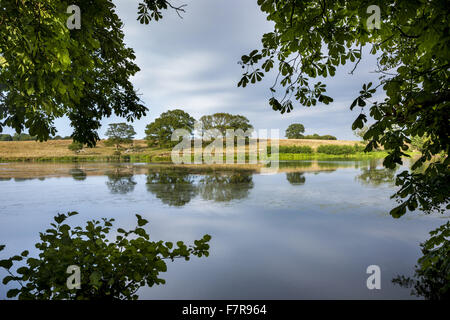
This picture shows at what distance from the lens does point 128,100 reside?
18.7 feet

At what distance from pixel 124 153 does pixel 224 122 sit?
28.2 m

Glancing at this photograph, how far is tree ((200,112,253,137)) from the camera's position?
68.9 metres

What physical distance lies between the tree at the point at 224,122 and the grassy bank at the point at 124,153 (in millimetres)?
16294

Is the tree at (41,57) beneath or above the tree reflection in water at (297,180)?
above

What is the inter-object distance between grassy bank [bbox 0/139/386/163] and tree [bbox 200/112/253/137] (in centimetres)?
1629

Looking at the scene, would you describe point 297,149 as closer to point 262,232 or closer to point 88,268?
point 262,232

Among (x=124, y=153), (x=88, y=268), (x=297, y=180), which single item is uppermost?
(x=124, y=153)

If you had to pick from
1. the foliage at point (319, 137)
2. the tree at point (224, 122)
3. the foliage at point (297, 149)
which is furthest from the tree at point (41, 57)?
the foliage at point (319, 137)

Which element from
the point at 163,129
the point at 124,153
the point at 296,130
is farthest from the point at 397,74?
the point at 296,130

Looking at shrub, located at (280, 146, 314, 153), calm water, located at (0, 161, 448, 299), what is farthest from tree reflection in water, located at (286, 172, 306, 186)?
shrub, located at (280, 146, 314, 153)

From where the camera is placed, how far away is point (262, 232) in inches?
276

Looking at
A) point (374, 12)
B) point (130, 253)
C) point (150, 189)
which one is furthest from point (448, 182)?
point (150, 189)

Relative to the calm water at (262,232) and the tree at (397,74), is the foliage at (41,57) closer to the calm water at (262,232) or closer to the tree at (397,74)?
the tree at (397,74)

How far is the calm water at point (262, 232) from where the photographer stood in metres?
4.38
